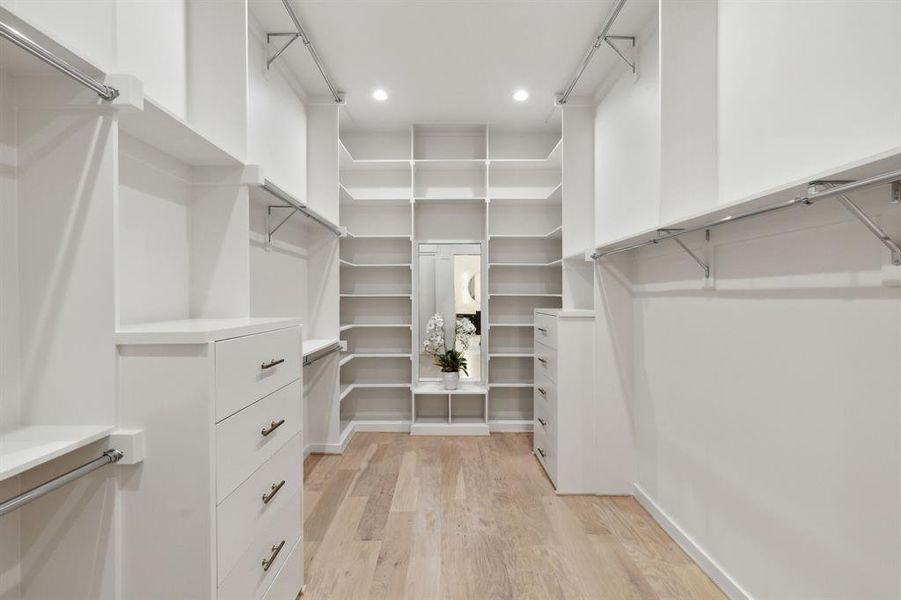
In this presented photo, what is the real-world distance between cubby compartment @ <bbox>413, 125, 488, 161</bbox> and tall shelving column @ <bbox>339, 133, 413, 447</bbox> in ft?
0.45

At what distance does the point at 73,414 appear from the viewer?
3.38 ft

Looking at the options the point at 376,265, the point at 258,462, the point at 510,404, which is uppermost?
the point at 376,265

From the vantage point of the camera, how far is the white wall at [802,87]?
3.66 feet

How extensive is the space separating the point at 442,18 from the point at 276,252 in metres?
1.71

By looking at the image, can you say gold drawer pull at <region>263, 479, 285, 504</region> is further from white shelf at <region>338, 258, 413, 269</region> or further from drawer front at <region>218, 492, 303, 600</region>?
white shelf at <region>338, 258, 413, 269</region>

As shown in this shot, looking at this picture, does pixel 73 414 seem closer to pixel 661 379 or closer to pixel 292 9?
pixel 292 9

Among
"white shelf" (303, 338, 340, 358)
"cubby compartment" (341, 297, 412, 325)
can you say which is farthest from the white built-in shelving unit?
"white shelf" (303, 338, 340, 358)

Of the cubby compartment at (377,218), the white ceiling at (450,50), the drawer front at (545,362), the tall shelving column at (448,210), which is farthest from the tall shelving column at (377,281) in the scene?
the drawer front at (545,362)

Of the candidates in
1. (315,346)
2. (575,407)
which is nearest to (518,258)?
(575,407)

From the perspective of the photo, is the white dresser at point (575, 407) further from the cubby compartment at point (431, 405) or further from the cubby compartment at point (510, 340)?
the cubby compartment at point (431, 405)

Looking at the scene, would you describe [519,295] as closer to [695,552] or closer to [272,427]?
[695,552]

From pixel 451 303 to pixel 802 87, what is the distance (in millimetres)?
2886

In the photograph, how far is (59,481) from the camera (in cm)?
84

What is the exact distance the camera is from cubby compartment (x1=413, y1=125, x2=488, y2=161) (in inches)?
154
